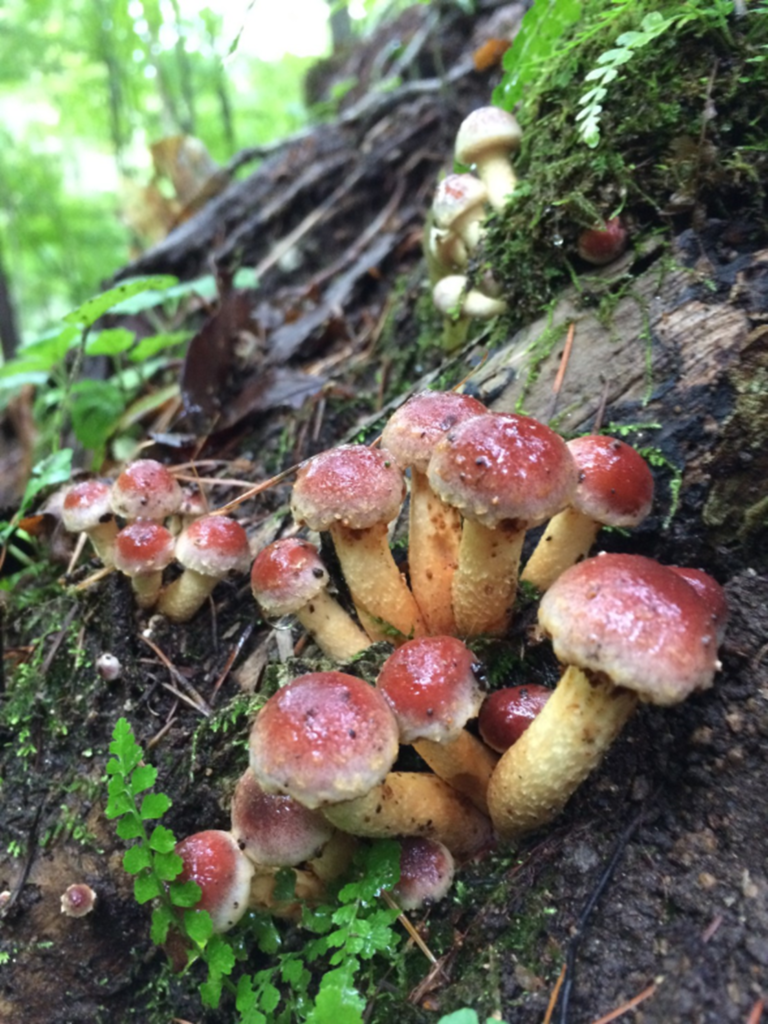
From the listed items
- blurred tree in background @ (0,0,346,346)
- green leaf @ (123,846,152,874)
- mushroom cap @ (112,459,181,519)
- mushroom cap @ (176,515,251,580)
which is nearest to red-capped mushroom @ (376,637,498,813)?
green leaf @ (123,846,152,874)

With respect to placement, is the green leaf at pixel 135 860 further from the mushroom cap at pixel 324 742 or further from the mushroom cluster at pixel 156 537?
the mushroom cluster at pixel 156 537

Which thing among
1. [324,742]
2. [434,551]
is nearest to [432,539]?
[434,551]

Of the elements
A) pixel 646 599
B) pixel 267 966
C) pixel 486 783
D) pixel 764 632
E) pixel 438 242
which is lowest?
pixel 267 966

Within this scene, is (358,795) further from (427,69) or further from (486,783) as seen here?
(427,69)

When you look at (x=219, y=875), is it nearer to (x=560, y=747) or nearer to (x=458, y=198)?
(x=560, y=747)

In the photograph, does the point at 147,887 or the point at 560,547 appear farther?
the point at 560,547

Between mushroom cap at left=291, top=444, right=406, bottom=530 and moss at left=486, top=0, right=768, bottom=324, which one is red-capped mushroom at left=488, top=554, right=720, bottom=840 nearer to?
mushroom cap at left=291, top=444, right=406, bottom=530

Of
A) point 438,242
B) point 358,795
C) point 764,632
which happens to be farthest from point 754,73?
point 358,795
